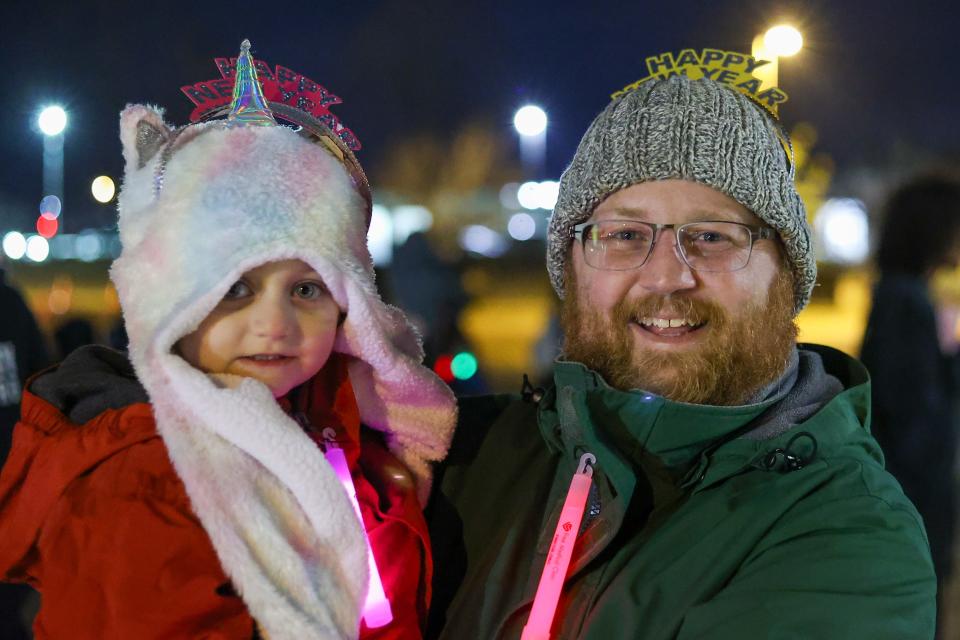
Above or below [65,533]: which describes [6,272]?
above

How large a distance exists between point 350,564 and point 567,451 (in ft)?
1.90

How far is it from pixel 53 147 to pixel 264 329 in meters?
6.66

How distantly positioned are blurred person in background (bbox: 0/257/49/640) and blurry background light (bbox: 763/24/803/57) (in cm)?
399

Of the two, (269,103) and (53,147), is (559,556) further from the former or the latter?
(53,147)

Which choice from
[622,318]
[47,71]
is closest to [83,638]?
[622,318]

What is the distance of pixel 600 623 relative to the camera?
1657mm

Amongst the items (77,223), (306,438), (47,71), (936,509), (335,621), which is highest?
(47,71)

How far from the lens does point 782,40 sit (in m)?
3.36

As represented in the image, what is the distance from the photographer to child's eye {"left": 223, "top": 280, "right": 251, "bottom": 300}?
183 cm

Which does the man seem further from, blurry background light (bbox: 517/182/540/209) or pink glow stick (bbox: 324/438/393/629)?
blurry background light (bbox: 517/182/540/209)

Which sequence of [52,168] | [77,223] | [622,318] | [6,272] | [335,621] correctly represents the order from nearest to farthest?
[335,621]
[622,318]
[6,272]
[52,168]
[77,223]

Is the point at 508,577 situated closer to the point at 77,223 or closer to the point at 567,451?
the point at 567,451

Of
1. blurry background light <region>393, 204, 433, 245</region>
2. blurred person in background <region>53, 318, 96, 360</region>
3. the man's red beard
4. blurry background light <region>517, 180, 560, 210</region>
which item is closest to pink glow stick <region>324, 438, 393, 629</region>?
the man's red beard

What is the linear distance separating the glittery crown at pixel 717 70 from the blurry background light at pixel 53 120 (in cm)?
393
